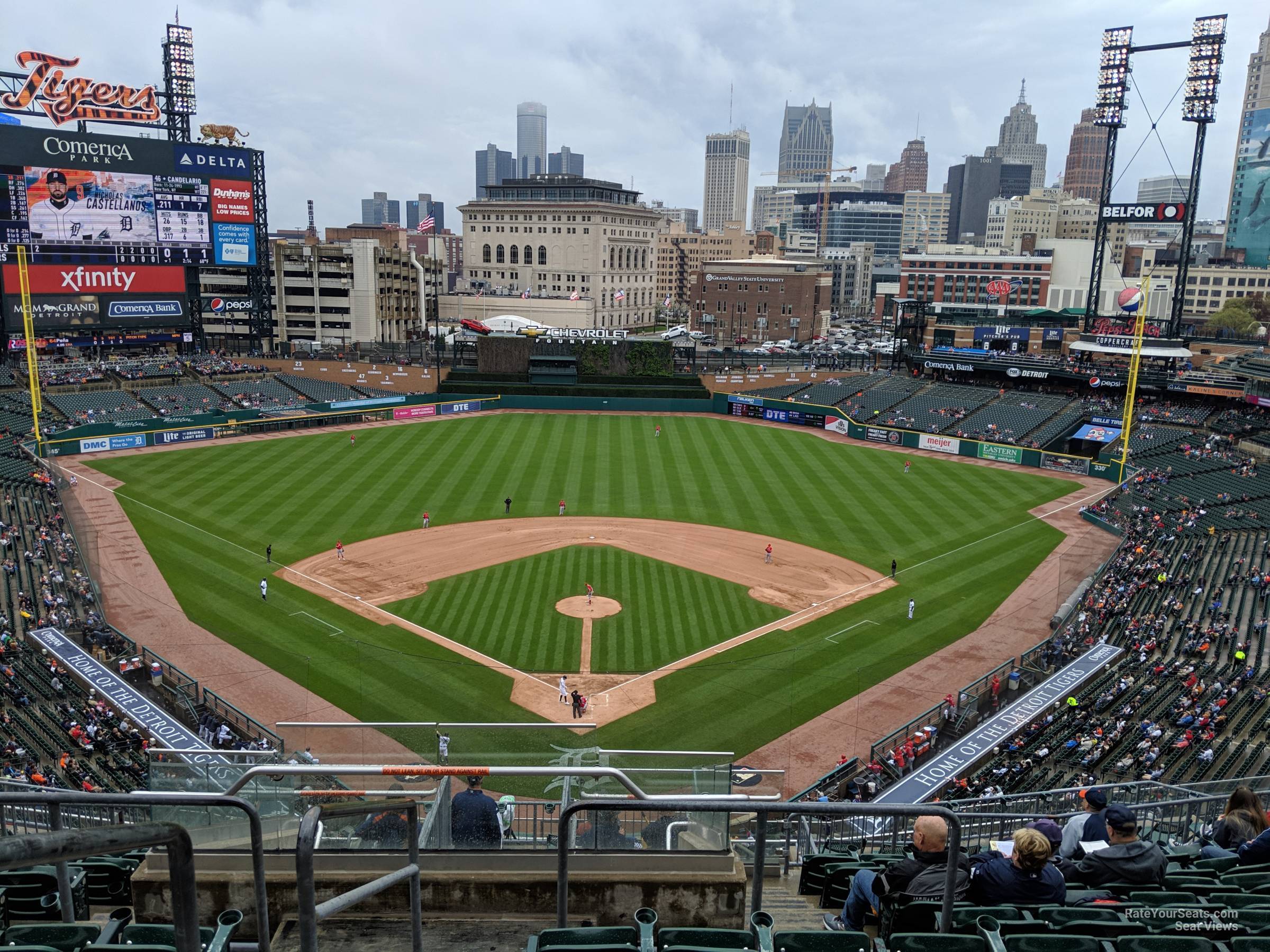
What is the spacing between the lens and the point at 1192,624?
27031 mm

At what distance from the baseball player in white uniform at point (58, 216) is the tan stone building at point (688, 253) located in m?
131

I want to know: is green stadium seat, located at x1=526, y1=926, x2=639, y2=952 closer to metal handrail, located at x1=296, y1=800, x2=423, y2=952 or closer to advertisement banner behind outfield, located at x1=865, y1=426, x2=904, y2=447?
metal handrail, located at x1=296, y1=800, x2=423, y2=952

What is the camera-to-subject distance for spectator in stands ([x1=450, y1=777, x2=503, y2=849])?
741cm

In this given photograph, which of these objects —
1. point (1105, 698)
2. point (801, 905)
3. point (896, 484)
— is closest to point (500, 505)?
point (896, 484)

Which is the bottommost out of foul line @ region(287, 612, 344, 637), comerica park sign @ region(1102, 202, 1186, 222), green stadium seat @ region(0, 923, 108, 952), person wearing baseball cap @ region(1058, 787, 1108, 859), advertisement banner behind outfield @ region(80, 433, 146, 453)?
foul line @ region(287, 612, 344, 637)

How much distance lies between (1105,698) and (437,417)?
5471 centimetres

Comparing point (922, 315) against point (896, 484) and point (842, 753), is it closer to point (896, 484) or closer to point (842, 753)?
point (896, 484)

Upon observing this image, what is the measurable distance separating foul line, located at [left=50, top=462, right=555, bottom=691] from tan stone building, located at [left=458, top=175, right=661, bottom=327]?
301ft

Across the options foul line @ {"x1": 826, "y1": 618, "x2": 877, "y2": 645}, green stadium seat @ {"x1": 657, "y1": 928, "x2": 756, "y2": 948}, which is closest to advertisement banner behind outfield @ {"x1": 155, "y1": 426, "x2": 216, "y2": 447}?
foul line @ {"x1": 826, "y1": 618, "x2": 877, "y2": 645}

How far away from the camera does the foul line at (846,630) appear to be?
2901 cm

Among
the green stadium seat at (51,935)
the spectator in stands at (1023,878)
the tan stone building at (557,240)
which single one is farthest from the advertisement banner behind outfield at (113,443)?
the tan stone building at (557,240)

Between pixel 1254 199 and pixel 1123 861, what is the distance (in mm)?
169565

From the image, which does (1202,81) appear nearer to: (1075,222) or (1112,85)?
(1112,85)

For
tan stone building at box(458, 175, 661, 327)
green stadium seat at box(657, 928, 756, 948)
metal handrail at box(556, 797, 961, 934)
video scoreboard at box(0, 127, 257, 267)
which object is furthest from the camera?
tan stone building at box(458, 175, 661, 327)
